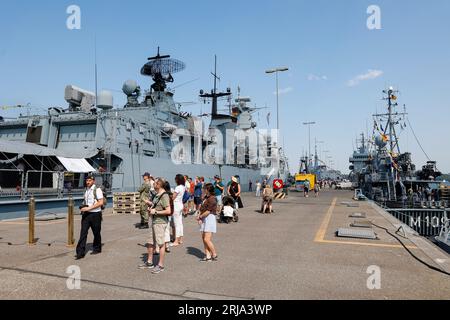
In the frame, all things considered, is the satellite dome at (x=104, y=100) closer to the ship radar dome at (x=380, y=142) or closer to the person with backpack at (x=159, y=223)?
the person with backpack at (x=159, y=223)

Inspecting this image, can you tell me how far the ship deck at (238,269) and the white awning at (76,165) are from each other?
22.2 ft

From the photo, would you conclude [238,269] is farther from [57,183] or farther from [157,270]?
[57,183]

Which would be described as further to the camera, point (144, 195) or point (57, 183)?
point (57, 183)

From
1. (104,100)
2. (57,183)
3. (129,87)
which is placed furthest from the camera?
(129,87)

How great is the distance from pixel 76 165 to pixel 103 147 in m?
2.52

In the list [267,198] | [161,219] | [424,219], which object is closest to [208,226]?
[161,219]

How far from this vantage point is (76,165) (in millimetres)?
16250

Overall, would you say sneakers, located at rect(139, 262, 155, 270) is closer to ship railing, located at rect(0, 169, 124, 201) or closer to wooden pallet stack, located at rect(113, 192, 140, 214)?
wooden pallet stack, located at rect(113, 192, 140, 214)

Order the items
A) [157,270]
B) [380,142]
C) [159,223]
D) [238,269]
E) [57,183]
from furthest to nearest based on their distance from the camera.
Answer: [380,142] → [57,183] → [159,223] → [238,269] → [157,270]

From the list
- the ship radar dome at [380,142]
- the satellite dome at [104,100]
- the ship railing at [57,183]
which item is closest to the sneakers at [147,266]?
the ship railing at [57,183]

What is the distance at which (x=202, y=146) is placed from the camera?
30.5 meters

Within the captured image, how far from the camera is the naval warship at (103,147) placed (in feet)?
49.3
